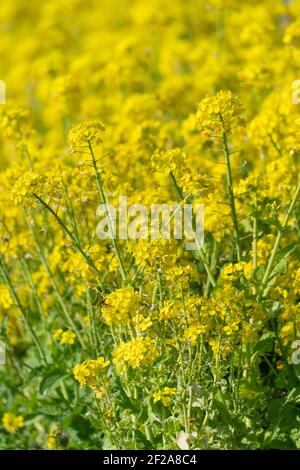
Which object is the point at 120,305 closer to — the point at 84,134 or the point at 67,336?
the point at 84,134

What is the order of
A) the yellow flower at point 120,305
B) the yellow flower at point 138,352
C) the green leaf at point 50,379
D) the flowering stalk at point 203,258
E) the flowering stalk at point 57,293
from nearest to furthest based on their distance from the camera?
the yellow flower at point 138,352, the yellow flower at point 120,305, the flowering stalk at point 203,258, the green leaf at point 50,379, the flowering stalk at point 57,293

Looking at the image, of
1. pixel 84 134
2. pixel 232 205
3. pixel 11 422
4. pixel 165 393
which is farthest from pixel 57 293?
pixel 165 393

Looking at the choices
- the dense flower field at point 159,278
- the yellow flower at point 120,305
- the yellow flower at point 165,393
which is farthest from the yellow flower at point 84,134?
the yellow flower at point 165,393

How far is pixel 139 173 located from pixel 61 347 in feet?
3.73

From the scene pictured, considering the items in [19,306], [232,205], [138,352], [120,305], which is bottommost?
[19,306]

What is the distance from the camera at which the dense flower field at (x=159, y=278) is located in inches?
149

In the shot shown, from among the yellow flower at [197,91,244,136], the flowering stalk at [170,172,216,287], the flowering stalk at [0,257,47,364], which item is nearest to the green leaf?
the flowering stalk at [0,257,47,364]

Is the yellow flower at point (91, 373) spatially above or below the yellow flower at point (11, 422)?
above

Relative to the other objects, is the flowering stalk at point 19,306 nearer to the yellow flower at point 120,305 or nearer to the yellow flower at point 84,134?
the yellow flower at point 84,134

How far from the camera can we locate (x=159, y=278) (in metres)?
3.80

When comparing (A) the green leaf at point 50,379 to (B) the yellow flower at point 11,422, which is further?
(B) the yellow flower at point 11,422

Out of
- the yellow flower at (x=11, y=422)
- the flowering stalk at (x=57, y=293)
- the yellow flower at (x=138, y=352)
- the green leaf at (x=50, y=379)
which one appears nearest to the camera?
the yellow flower at (x=138, y=352)

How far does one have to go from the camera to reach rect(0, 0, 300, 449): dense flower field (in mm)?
3777
